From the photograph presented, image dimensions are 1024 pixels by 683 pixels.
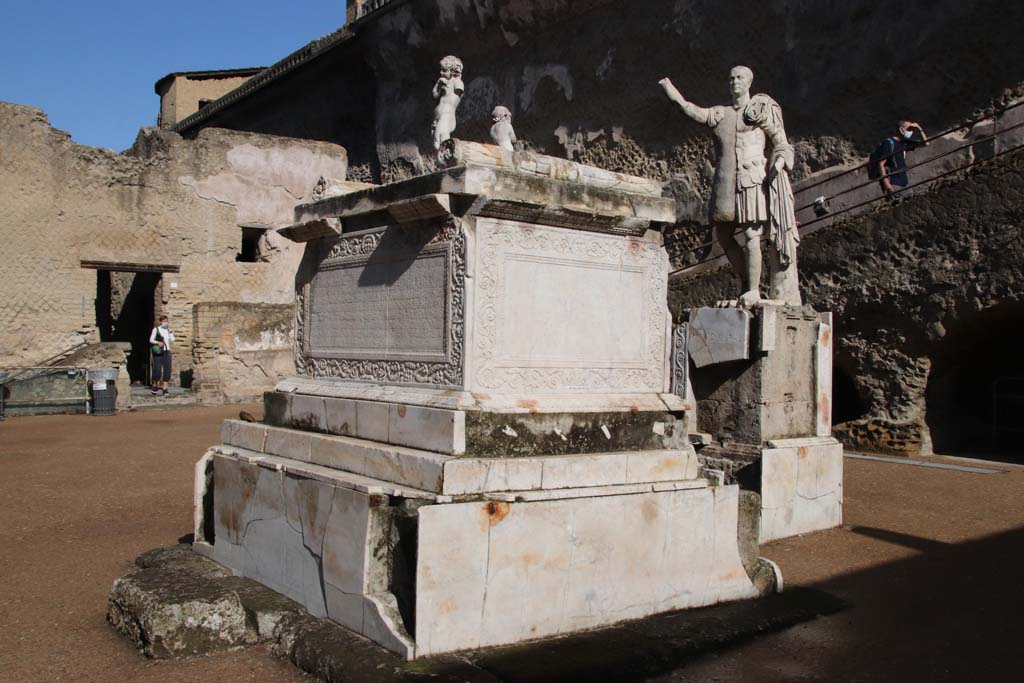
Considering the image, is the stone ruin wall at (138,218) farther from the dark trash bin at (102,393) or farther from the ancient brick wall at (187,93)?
the ancient brick wall at (187,93)

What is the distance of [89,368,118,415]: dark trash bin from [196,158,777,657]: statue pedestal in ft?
32.2

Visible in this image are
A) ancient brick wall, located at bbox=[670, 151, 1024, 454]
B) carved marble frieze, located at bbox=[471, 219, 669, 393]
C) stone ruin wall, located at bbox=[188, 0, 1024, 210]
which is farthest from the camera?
stone ruin wall, located at bbox=[188, 0, 1024, 210]

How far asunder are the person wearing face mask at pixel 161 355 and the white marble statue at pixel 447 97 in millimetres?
11698

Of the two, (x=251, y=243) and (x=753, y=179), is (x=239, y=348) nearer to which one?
(x=251, y=243)

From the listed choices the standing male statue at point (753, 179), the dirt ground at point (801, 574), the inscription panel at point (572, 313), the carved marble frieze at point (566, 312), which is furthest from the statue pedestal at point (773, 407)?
the inscription panel at point (572, 313)

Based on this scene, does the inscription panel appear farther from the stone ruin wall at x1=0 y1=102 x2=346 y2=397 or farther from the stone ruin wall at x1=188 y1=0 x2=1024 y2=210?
the stone ruin wall at x1=0 y1=102 x2=346 y2=397

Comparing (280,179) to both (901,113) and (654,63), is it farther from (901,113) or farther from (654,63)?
(901,113)

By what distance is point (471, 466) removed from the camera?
3.33 m

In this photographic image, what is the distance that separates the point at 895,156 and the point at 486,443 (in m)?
9.05

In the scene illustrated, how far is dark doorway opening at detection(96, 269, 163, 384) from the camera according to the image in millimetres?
20531

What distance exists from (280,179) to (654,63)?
8.00 meters

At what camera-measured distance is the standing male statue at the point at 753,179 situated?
643cm

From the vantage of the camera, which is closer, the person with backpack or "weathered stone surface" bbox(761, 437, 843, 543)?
"weathered stone surface" bbox(761, 437, 843, 543)

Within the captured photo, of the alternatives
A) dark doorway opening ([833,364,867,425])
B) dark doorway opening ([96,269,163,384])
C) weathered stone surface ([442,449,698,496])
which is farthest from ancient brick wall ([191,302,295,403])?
weathered stone surface ([442,449,698,496])
